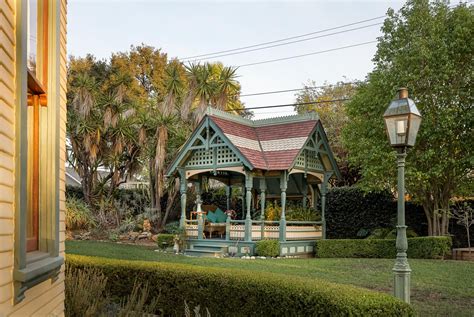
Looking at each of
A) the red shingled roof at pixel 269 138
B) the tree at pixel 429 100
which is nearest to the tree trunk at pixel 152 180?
the red shingled roof at pixel 269 138

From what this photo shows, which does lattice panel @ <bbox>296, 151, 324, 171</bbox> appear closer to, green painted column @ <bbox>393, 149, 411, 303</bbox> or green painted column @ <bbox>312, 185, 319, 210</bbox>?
green painted column @ <bbox>312, 185, 319, 210</bbox>

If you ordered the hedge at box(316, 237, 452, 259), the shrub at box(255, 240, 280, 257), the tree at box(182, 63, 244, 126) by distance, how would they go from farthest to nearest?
the tree at box(182, 63, 244, 126) → the shrub at box(255, 240, 280, 257) → the hedge at box(316, 237, 452, 259)

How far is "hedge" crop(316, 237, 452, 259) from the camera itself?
16.6 metres

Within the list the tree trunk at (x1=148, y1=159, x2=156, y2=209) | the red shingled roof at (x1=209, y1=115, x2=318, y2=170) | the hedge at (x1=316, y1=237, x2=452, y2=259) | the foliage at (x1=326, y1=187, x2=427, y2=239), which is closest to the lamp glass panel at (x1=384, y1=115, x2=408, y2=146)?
the hedge at (x1=316, y1=237, x2=452, y2=259)

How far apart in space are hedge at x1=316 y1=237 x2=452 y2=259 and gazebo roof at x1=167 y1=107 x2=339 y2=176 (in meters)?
3.26

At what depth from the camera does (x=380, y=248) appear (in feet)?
57.0

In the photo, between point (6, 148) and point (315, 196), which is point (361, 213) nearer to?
point (315, 196)

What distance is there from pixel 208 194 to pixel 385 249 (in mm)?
11552

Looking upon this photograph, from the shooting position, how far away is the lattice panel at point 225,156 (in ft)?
61.2

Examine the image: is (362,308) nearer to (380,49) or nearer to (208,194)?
(380,49)

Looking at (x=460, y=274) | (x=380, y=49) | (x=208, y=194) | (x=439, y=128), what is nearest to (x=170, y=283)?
(x=460, y=274)

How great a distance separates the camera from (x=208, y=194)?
1057 inches

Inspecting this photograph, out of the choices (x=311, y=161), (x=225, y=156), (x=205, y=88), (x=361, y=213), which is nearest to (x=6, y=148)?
(x=225, y=156)

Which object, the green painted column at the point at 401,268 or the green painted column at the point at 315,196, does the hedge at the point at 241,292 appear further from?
the green painted column at the point at 315,196
